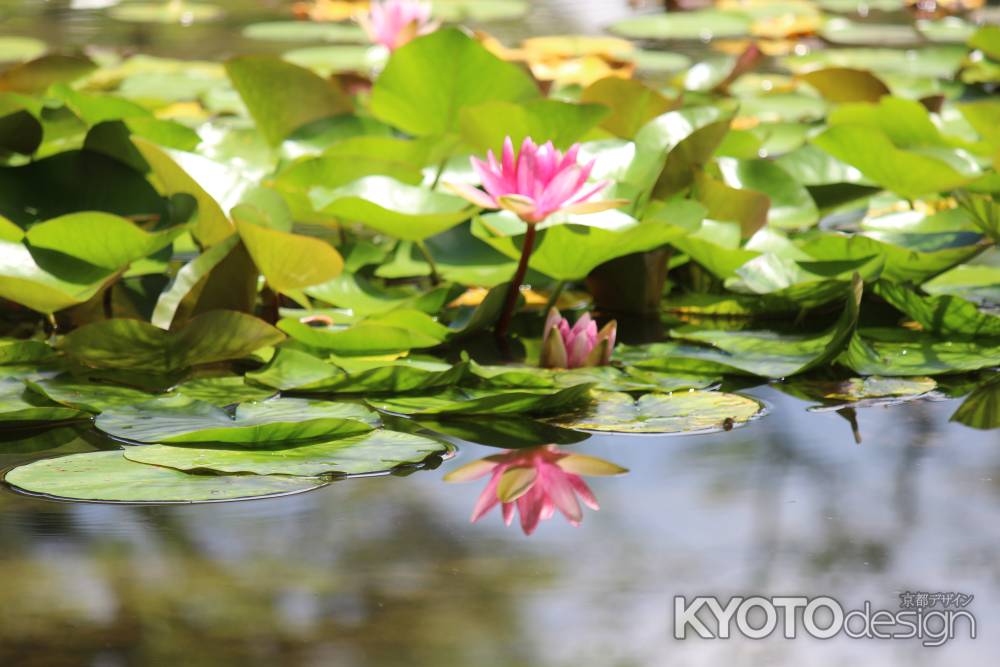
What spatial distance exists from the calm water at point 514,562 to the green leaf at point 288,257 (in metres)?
0.25

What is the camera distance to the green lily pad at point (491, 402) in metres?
1.06

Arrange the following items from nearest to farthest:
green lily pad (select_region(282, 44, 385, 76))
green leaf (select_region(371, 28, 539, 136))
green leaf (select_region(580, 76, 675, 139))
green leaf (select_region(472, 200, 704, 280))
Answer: green leaf (select_region(472, 200, 704, 280))
green leaf (select_region(371, 28, 539, 136))
green leaf (select_region(580, 76, 675, 139))
green lily pad (select_region(282, 44, 385, 76))

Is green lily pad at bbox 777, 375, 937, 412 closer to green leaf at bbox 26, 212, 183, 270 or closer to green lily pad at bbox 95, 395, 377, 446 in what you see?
green lily pad at bbox 95, 395, 377, 446

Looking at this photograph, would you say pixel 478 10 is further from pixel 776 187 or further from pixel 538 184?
pixel 538 184

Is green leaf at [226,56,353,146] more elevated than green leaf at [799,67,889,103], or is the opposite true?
green leaf at [226,56,353,146]

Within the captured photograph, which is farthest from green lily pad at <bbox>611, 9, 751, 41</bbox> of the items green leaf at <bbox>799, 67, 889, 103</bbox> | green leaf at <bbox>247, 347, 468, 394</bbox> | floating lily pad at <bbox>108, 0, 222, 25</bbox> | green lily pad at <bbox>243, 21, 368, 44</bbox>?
green leaf at <bbox>247, 347, 468, 394</bbox>

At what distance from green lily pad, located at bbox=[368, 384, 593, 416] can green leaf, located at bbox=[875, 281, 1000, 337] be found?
0.42 meters

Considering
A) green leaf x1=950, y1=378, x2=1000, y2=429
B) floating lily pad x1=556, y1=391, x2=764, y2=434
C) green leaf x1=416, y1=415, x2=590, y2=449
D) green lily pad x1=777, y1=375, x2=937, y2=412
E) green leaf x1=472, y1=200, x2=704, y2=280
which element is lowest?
green leaf x1=950, y1=378, x2=1000, y2=429

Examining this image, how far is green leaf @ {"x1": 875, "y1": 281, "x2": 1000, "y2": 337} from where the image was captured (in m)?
1.28

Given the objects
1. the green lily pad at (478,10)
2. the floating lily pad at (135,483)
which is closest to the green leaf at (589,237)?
the floating lily pad at (135,483)

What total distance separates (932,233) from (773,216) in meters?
0.20

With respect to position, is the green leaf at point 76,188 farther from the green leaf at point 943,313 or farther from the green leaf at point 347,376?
the green leaf at point 943,313

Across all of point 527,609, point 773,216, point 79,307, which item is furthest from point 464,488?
point 773,216

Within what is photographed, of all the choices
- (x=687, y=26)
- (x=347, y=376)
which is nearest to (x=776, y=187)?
(x=347, y=376)
